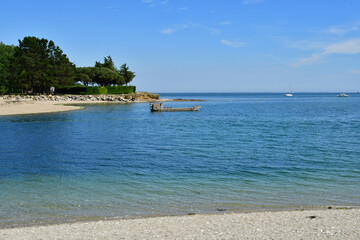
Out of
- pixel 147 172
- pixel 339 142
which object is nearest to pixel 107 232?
pixel 147 172

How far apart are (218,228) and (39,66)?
320ft

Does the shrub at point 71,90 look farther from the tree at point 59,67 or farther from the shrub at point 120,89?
the shrub at point 120,89

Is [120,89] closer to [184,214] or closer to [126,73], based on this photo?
[126,73]

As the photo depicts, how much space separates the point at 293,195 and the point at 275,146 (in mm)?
13937

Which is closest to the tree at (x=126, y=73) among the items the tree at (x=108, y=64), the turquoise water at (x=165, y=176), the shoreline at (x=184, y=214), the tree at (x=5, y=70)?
the tree at (x=108, y=64)

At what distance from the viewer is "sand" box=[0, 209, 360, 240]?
27.7ft

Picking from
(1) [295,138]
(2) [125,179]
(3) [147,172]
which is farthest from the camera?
(1) [295,138]

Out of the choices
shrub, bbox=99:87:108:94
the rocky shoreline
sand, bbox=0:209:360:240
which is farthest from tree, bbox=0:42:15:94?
sand, bbox=0:209:360:240

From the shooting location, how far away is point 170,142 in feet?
95.0

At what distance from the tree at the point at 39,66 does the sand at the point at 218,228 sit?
9089 cm

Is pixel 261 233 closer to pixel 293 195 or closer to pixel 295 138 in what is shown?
pixel 293 195

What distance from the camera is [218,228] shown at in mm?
9039

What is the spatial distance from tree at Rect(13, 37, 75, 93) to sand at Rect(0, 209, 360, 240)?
90889mm

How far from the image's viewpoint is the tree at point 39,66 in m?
92.6
